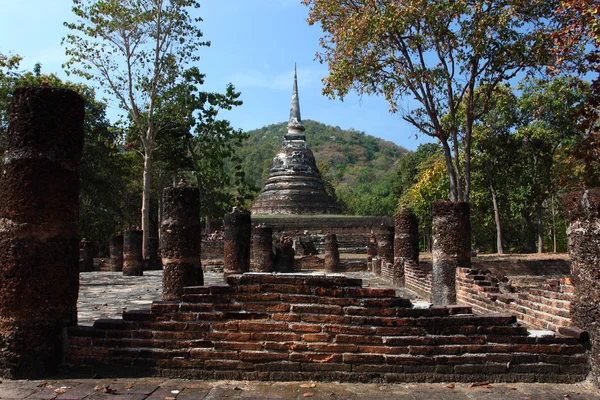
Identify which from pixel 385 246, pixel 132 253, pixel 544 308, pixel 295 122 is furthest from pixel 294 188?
pixel 544 308

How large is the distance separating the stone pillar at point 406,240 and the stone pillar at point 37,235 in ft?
34.8

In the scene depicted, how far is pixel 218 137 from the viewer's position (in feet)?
90.5

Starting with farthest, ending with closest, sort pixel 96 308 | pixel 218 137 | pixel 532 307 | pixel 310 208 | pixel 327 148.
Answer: pixel 327 148, pixel 310 208, pixel 218 137, pixel 96 308, pixel 532 307

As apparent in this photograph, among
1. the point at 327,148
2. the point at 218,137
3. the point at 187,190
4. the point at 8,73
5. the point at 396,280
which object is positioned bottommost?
the point at 396,280

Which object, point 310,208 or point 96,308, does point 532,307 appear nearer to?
point 96,308

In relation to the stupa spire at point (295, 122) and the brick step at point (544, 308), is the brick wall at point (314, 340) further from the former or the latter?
the stupa spire at point (295, 122)

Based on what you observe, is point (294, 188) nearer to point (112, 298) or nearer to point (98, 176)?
point (98, 176)

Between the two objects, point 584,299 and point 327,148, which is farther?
point 327,148

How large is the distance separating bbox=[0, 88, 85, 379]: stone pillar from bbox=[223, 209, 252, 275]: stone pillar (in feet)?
29.2

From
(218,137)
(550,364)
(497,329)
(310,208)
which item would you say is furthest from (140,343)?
(310,208)

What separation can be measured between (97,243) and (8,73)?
12620 mm

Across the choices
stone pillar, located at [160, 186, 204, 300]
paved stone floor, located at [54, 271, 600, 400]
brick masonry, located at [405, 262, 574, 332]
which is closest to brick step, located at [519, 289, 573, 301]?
brick masonry, located at [405, 262, 574, 332]

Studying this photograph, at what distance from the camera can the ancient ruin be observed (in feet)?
131

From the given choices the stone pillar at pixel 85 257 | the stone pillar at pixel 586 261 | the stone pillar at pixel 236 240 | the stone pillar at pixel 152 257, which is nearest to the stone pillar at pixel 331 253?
the stone pillar at pixel 152 257
